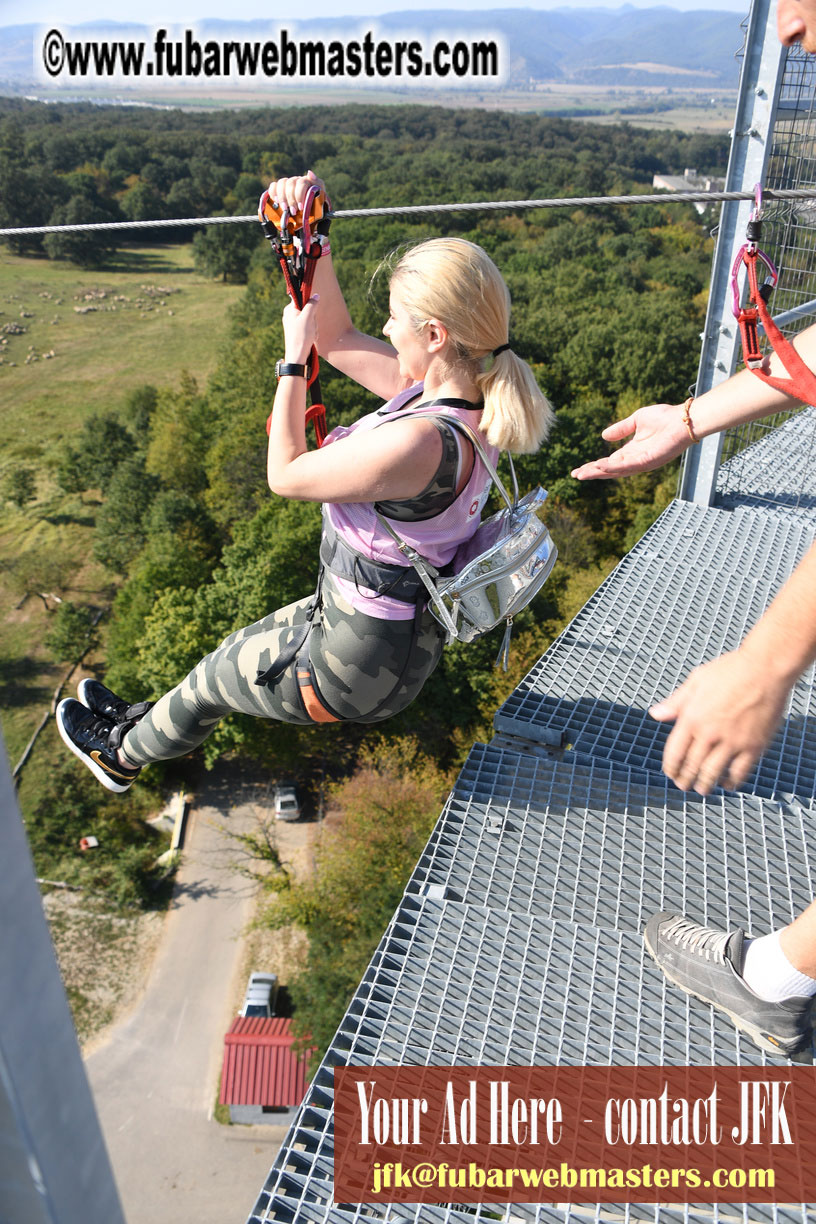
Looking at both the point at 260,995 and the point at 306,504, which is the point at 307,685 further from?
the point at 306,504

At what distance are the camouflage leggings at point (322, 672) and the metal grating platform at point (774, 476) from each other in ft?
17.7

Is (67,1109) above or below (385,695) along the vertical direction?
above

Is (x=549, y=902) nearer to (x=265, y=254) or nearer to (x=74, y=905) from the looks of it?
(x=74, y=905)

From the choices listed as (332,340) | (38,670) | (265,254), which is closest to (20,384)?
(265,254)

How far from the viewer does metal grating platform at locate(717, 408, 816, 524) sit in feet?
26.1

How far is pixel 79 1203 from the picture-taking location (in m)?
1.07

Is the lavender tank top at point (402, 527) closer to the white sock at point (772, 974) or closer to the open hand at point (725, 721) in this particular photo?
the open hand at point (725, 721)

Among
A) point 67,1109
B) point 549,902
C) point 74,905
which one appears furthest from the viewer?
point 74,905

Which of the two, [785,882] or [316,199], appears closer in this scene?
[316,199]

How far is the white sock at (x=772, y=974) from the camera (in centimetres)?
337

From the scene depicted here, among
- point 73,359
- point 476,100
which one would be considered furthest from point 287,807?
point 476,100

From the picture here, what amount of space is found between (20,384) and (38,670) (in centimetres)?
3107

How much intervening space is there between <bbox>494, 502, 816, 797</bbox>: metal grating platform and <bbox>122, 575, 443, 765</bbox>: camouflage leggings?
5.93ft

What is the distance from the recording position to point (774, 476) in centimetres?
841
